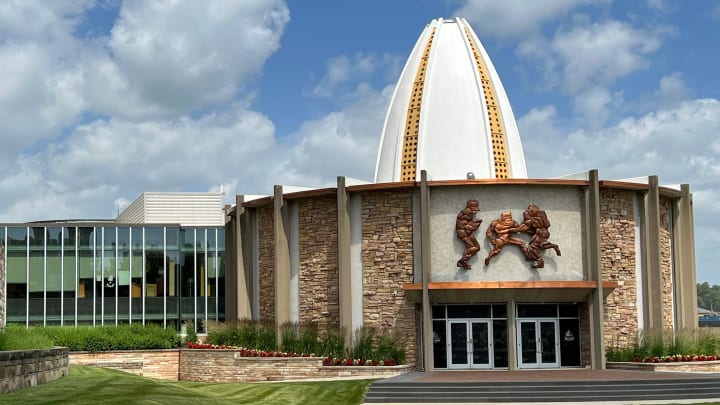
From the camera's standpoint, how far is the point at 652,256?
3575 cm

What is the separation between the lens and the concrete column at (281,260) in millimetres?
36500

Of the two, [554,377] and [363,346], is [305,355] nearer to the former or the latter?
[363,346]

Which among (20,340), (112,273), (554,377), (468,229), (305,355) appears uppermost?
(468,229)

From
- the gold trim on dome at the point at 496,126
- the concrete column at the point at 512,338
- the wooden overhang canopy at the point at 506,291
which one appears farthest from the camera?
the gold trim on dome at the point at 496,126

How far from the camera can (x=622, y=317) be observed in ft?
116

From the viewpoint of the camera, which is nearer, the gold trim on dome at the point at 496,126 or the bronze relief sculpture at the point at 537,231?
the bronze relief sculpture at the point at 537,231

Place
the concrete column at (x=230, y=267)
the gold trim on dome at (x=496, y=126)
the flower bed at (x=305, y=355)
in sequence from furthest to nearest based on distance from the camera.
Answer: the concrete column at (x=230, y=267), the gold trim on dome at (x=496, y=126), the flower bed at (x=305, y=355)

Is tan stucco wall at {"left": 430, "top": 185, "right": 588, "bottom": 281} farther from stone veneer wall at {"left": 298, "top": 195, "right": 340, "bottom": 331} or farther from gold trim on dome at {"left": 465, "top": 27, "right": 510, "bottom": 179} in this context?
gold trim on dome at {"left": 465, "top": 27, "right": 510, "bottom": 179}

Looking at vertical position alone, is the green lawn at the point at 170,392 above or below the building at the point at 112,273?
below

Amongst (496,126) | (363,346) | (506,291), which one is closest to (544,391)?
(506,291)

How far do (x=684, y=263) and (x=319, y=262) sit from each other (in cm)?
1455

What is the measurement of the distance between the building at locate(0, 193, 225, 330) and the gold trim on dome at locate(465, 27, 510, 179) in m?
15.0

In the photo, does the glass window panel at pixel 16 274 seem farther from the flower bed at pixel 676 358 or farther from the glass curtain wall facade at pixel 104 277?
the flower bed at pixel 676 358

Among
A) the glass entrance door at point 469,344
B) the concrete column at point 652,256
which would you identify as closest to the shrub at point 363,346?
the glass entrance door at point 469,344
